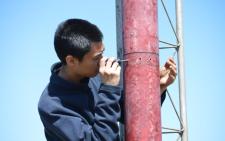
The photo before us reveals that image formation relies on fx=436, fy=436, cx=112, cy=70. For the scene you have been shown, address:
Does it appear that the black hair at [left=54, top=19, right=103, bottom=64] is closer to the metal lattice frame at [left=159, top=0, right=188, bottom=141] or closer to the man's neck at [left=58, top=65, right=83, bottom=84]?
the man's neck at [left=58, top=65, right=83, bottom=84]

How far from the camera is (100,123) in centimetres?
224

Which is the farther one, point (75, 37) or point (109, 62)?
point (75, 37)

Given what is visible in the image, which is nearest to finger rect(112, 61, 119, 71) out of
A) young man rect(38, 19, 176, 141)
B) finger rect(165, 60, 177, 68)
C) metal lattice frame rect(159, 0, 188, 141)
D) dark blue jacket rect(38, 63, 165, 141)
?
young man rect(38, 19, 176, 141)

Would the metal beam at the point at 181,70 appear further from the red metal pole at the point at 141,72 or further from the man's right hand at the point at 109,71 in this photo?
the man's right hand at the point at 109,71

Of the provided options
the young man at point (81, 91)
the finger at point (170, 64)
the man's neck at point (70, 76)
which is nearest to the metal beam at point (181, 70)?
the finger at point (170, 64)

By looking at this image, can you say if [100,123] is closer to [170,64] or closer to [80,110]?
[80,110]

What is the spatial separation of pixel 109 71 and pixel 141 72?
18 cm

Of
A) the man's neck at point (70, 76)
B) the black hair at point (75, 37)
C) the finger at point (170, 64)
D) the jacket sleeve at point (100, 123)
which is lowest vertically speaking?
the jacket sleeve at point (100, 123)

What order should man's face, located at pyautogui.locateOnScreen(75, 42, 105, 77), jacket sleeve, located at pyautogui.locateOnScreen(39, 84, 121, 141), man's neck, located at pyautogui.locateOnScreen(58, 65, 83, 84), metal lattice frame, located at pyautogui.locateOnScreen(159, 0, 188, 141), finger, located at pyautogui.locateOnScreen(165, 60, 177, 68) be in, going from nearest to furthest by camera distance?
jacket sleeve, located at pyautogui.locateOnScreen(39, 84, 121, 141) → man's face, located at pyautogui.locateOnScreen(75, 42, 105, 77) → man's neck, located at pyautogui.locateOnScreen(58, 65, 83, 84) → finger, located at pyautogui.locateOnScreen(165, 60, 177, 68) → metal lattice frame, located at pyautogui.locateOnScreen(159, 0, 188, 141)

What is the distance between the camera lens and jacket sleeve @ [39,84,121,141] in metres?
2.24

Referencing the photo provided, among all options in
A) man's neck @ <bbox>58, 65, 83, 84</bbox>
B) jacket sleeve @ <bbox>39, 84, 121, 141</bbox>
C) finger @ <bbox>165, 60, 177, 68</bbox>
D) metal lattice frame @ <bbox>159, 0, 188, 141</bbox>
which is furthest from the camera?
metal lattice frame @ <bbox>159, 0, 188, 141</bbox>

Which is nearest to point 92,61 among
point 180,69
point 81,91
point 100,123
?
point 81,91

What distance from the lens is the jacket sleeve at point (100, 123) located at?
2.24 metres

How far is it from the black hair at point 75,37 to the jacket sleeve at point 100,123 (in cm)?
26
